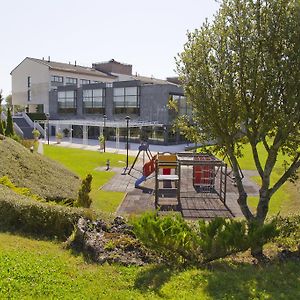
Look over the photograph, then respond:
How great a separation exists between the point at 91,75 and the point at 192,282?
216 feet

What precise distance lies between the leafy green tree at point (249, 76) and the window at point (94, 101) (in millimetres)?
46190

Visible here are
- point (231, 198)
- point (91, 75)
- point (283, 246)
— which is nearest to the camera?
point (283, 246)

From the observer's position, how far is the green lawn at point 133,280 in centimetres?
511

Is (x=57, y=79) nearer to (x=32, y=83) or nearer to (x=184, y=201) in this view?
(x=32, y=83)

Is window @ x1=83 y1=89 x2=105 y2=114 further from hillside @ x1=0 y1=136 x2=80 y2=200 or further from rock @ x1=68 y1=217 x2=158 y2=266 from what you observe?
rock @ x1=68 y1=217 x2=158 y2=266

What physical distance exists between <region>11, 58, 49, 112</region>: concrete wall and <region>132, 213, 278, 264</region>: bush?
59414 mm

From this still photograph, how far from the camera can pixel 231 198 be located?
17.2 metres

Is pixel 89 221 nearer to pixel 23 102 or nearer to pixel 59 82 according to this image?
pixel 59 82

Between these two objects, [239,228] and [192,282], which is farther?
[239,228]

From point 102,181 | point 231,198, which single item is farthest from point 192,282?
point 102,181

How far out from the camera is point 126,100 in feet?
162

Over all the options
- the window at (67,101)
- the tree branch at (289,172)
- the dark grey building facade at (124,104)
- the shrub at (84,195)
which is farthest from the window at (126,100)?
the tree branch at (289,172)

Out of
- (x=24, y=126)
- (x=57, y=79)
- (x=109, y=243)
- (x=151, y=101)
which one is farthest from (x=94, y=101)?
(x=109, y=243)

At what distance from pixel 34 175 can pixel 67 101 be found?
45.8 meters
